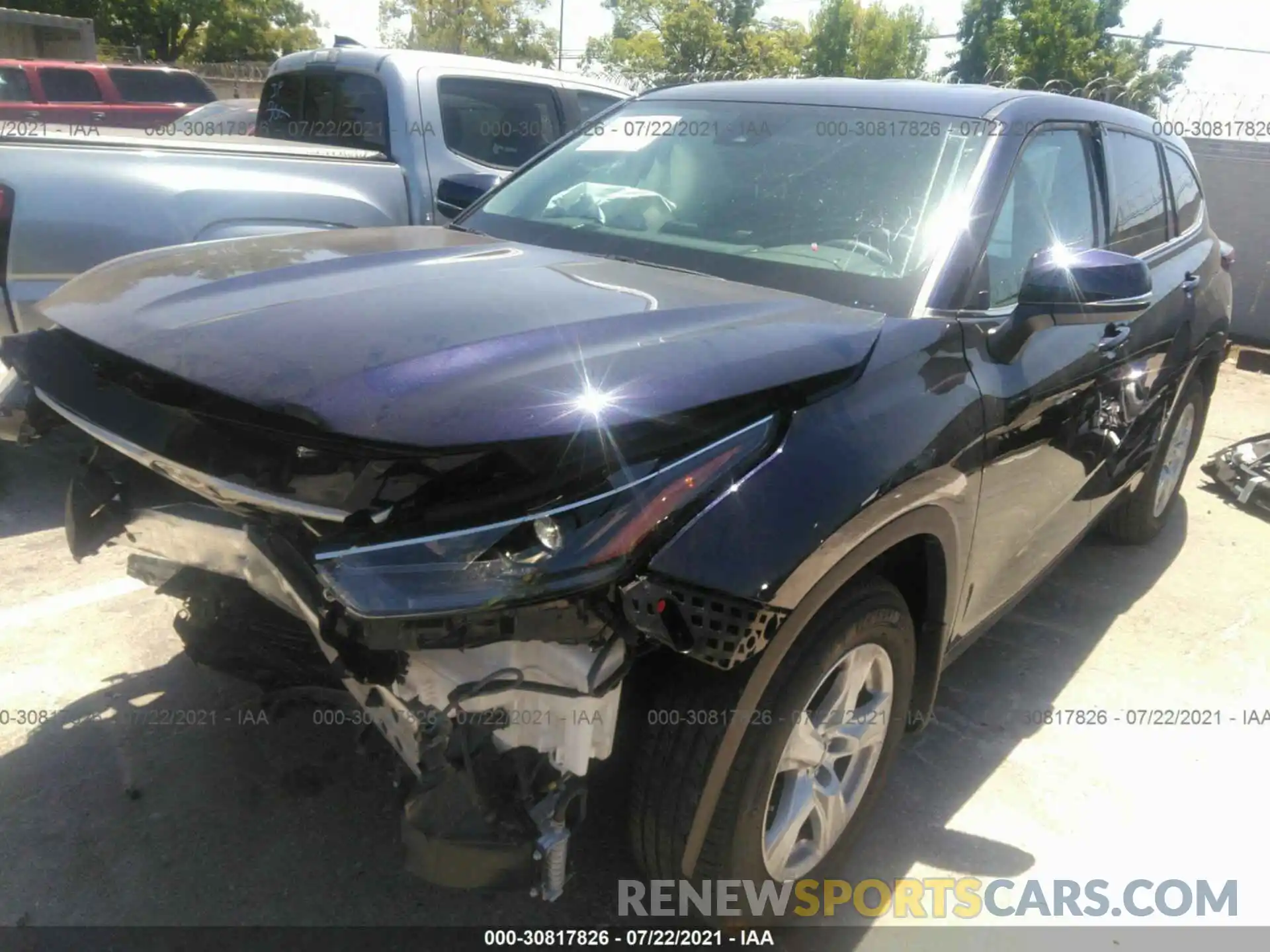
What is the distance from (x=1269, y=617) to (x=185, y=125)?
8.04 metres

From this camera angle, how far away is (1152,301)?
3.47m

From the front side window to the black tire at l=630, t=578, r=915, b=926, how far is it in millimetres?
1107

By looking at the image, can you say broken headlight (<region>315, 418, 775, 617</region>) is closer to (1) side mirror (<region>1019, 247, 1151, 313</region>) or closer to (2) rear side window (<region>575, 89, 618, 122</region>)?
(1) side mirror (<region>1019, 247, 1151, 313</region>)

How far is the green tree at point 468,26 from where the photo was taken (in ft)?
134

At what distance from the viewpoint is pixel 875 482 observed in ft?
6.46

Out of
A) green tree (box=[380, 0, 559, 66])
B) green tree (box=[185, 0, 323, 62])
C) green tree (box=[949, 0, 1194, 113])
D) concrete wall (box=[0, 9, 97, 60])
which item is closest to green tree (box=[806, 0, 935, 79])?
green tree (box=[949, 0, 1194, 113])

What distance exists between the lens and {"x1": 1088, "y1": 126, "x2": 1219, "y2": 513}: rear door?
11.0 feet

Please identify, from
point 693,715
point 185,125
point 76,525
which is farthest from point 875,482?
point 185,125

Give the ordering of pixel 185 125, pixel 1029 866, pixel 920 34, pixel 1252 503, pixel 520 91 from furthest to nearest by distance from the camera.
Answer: pixel 920 34 → pixel 185 125 → pixel 520 91 → pixel 1252 503 → pixel 1029 866

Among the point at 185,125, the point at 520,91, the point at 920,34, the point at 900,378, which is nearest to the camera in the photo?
the point at 900,378

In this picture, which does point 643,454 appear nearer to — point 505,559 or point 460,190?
point 505,559

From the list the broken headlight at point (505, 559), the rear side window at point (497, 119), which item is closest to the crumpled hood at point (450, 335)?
the broken headlight at point (505, 559)

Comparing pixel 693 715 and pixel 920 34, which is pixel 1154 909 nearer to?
pixel 693 715

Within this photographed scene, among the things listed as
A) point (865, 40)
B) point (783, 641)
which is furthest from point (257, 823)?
point (865, 40)
